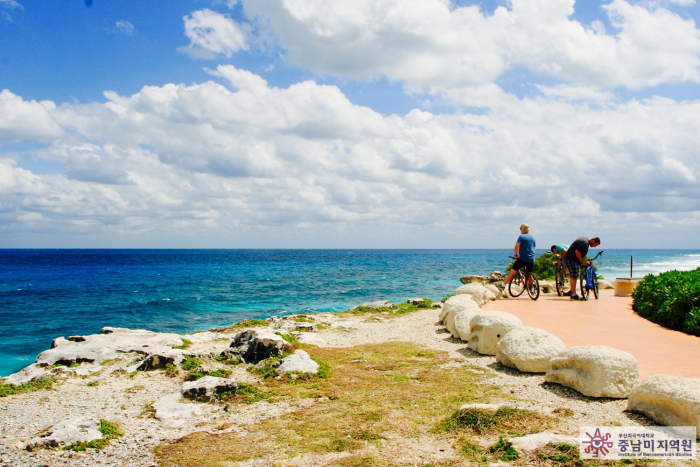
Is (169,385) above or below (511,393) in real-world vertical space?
below

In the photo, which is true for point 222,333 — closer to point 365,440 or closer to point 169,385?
point 169,385

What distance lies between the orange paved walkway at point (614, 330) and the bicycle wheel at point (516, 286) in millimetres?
322

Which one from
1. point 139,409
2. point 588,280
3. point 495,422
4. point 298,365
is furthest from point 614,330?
point 139,409

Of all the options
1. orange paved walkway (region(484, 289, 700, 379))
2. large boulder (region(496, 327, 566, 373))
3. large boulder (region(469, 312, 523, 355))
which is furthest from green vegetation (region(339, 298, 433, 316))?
large boulder (region(496, 327, 566, 373))

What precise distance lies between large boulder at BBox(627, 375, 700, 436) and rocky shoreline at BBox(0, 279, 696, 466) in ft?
0.59

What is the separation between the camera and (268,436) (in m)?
4.87

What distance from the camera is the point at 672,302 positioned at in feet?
30.8

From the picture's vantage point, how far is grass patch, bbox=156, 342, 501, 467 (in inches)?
176

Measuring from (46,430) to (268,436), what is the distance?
2.74 m

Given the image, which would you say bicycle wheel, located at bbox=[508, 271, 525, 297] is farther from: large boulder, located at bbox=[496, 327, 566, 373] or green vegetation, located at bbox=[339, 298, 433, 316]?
large boulder, located at bbox=[496, 327, 566, 373]

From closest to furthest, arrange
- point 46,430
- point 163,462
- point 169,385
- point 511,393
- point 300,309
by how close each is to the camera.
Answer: point 163,462
point 46,430
point 511,393
point 169,385
point 300,309

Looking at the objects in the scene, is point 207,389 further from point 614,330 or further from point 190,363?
point 614,330

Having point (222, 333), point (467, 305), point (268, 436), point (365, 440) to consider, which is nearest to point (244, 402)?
point (268, 436)

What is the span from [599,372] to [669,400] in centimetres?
100
